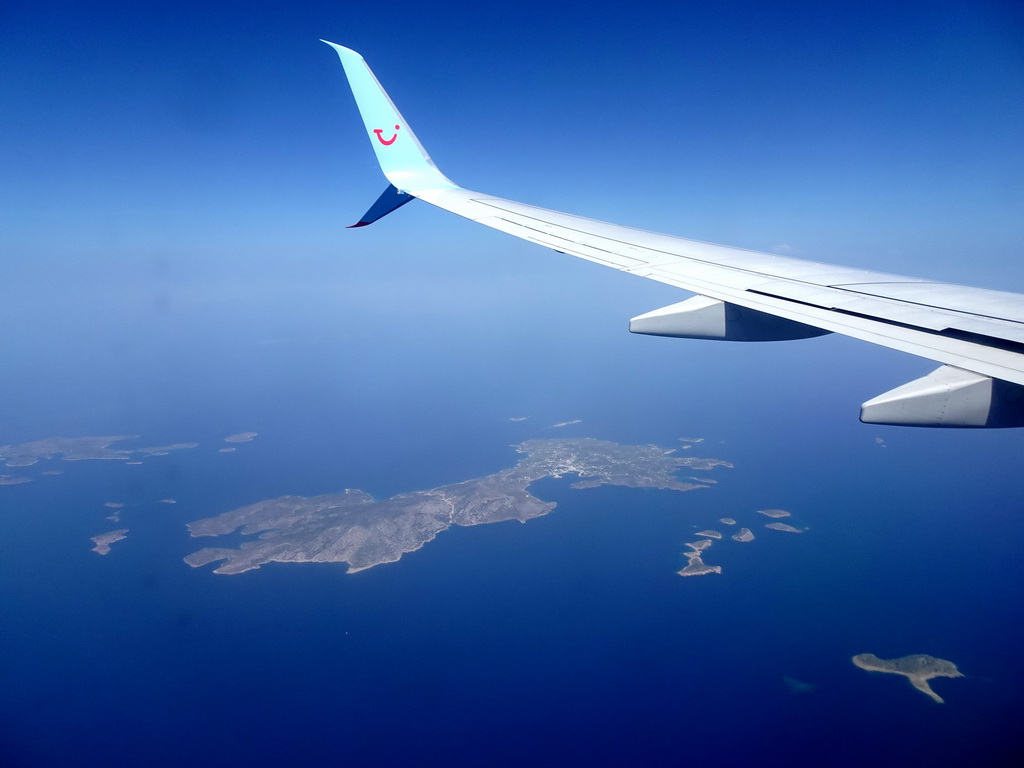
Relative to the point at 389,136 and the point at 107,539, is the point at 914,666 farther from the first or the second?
the point at 107,539

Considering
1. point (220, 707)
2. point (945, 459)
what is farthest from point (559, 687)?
point (945, 459)

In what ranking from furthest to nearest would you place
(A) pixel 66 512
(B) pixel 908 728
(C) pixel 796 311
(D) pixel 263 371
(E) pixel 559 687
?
1. (D) pixel 263 371
2. (A) pixel 66 512
3. (E) pixel 559 687
4. (B) pixel 908 728
5. (C) pixel 796 311

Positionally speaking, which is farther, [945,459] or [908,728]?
[945,459]

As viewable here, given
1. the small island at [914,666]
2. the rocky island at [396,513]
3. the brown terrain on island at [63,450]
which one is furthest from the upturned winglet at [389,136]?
the brown terrain on island at [63,450]

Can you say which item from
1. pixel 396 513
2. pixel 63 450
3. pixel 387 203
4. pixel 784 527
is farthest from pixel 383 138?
pixel 63 450

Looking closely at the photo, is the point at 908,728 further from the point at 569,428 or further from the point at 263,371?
the point at 263,371

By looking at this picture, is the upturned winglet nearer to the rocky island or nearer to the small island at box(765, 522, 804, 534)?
the rocky island

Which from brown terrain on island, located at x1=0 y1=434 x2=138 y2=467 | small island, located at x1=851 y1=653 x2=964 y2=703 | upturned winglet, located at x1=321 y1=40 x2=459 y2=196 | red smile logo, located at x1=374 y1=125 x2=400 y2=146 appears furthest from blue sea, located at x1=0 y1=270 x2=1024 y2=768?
red smile logo, located at x1=374 y1=125 x2=400 y2=146

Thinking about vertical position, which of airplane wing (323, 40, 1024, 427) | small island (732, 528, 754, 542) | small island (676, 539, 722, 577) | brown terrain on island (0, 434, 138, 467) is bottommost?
small island (676, 539, 722, 577)
